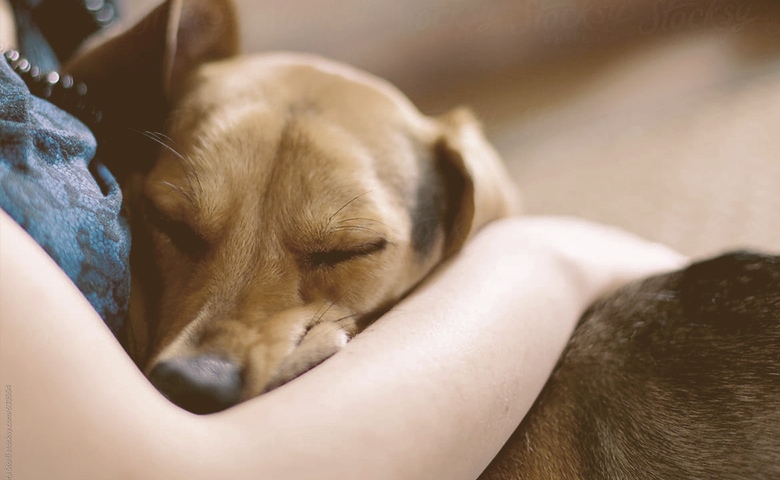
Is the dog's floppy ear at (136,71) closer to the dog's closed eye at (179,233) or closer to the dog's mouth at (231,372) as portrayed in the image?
the dog's closed eye at (179,233)

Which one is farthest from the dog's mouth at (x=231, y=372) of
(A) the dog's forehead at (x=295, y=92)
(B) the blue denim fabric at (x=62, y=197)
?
(A) the dog's forehead at (x=295, y=92)

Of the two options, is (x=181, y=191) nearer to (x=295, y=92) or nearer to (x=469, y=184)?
(x=295, y=92)

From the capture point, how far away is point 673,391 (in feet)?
3.43

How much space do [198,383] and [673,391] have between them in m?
0.71

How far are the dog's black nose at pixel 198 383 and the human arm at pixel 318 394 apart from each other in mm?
113

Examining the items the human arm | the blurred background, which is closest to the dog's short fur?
the human arm

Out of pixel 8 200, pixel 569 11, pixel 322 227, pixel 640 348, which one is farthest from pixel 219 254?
pixel 569 11

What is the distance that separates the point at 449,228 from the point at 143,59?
0.68 meters

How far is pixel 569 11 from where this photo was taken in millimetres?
2734

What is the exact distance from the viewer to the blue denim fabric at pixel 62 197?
0.73 metres

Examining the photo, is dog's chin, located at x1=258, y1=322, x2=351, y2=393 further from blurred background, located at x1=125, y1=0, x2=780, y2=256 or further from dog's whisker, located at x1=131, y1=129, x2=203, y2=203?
blurred background, located at x1=125, y1=0, x2=780, y2=256

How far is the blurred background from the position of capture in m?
2.28

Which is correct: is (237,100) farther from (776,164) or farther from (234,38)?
(776,164)

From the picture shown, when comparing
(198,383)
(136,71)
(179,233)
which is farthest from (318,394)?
(136,71)
